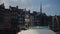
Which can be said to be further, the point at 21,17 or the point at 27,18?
the point at 21,17

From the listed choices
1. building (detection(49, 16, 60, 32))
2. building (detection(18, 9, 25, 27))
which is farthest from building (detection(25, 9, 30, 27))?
building (detection(49, 16, 60, 32))

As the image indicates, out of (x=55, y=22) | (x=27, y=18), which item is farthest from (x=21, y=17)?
(x=55, y=22)

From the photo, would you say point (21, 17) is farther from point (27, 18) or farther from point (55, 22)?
point (55, 22)

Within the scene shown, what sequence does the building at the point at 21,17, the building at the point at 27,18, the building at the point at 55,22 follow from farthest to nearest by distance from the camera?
the building at the point at 55,22, the building at the point at 21,17, the building at the point at 27,18

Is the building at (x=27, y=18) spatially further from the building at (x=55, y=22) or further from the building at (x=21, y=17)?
the building at (x=55, y=22)

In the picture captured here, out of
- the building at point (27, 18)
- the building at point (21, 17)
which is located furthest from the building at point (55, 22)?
the building at point (21, 17)

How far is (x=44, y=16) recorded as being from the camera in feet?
12.2

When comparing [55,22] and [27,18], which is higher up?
[27,18]

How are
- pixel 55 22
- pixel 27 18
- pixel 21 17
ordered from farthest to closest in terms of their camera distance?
pixel 55 22 → pixel 21 17 → pixel 27 18

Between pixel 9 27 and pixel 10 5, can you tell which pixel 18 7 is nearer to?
pixel 10 5

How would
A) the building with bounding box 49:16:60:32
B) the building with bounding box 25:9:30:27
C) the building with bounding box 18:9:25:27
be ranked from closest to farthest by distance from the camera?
the building with bounding box 25:9:30:27 → the building with bounding box 18:9:25:27 → the building with bounding box 49:16:60:32

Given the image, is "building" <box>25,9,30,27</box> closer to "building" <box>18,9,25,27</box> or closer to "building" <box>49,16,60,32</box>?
"building" <box>18,9,25,27</box>

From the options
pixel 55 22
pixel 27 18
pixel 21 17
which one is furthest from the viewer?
pixel 55 22

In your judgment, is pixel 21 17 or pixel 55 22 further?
pixel 55 22
